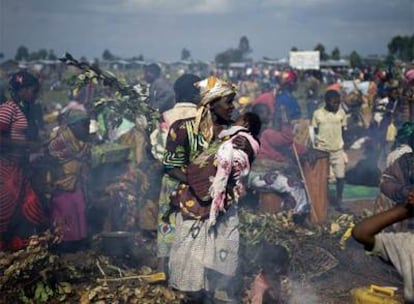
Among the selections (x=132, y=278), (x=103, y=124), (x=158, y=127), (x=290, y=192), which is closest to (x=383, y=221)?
(x=132, y=278)

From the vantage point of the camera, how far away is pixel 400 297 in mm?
4441

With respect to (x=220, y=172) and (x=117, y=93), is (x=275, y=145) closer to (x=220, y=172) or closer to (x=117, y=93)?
(x=117, y=93)

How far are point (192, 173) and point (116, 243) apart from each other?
7.18 feet

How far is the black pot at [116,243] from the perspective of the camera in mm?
6004

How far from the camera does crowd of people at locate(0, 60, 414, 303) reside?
4090 millimetres

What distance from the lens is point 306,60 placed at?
2408 centimetres

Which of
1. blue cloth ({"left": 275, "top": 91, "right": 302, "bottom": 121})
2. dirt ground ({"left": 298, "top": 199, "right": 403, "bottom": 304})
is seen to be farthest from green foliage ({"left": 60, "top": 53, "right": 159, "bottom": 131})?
blue cloth ({"left": 275, "top": 91, "right": 302, "bottom": 121})

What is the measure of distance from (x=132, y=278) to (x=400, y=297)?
7.34 ft

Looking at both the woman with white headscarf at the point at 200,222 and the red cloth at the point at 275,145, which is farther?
the red cloth at the point at 275,145

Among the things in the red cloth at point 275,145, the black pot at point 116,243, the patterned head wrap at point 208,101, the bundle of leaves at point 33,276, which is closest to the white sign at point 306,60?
the red cloth at point 275,145

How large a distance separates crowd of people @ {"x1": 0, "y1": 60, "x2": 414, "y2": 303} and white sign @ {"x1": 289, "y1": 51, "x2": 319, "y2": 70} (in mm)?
12544

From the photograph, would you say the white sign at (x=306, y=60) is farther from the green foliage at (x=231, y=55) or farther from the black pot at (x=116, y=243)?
the black pot at (x=116, y=243)

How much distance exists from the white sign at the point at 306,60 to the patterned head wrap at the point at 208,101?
796 inches

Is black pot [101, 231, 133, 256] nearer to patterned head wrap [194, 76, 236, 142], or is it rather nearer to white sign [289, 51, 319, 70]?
patterned head wrap [194, 76, 236, 142]
